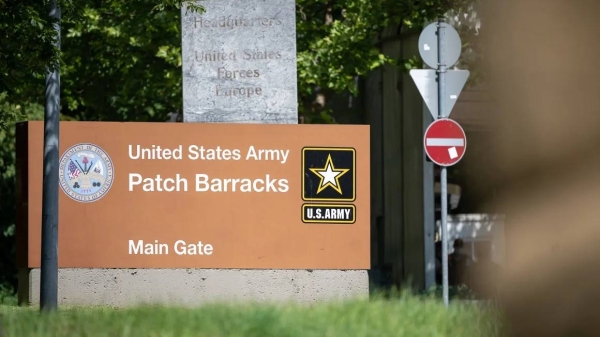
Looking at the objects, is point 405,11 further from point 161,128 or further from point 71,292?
point 71,292

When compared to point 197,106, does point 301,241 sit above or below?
below

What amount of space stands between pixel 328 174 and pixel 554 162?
10.1 m

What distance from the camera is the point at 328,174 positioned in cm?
1245

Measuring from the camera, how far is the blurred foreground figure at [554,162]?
232 cm

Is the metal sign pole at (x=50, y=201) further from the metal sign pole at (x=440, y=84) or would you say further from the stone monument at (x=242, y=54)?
the metal sign pole at (x=440, y=84)

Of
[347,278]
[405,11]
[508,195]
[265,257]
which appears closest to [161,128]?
[265,257]

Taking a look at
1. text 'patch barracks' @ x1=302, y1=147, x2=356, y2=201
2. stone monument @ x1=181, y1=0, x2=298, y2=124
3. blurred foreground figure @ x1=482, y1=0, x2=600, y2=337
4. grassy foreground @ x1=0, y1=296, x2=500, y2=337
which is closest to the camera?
blurred foreground figure @ x1=482, y1=0, x2=600, y2=337

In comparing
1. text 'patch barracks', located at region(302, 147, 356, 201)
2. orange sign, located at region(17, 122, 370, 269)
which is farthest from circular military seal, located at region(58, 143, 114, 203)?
text 'patch barracks', located at region(302, 147, 356, 201)

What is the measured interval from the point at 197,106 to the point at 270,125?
1047mm

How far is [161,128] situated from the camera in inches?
486

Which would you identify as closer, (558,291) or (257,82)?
(558,291)

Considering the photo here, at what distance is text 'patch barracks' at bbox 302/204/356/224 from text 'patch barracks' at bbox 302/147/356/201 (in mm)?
87

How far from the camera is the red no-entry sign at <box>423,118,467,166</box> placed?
11.9m

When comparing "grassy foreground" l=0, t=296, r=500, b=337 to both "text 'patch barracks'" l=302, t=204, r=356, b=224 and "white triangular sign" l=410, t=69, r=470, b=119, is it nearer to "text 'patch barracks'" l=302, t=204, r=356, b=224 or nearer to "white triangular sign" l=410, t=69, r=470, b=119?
"white triangular sign" l=410, t=69, r=470, b=119
